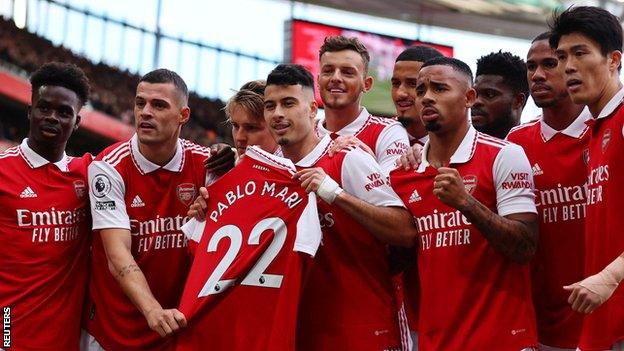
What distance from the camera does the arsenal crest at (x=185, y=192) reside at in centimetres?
613

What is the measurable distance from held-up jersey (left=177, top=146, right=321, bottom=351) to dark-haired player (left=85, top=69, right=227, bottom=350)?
18.6 inches

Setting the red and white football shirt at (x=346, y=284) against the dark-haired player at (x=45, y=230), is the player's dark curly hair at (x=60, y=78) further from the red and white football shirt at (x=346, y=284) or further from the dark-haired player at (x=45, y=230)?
the red and white football shirt at (x=346, y=284)

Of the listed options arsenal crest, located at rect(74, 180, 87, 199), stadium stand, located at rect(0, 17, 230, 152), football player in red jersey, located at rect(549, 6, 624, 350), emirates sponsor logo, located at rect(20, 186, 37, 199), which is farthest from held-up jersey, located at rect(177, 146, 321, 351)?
stadium stand, located at rect(0, 17, 230, 152)

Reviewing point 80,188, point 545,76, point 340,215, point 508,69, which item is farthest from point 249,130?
point 545,76

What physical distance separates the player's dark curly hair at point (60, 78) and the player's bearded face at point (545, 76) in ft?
9.32

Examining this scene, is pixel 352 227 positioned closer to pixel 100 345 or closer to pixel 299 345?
pixel 299 345

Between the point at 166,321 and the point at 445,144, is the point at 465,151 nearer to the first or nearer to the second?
the point at 445,144

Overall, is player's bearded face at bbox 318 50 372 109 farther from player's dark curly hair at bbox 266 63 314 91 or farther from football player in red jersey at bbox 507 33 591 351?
football player in red jersey at bbox 507 33 591 351

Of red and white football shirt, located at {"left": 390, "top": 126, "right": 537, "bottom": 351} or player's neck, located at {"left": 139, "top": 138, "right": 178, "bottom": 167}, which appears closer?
red and white football shirt, located at {"left": 390, "top": 126, "right": 537, "bottom": 351}

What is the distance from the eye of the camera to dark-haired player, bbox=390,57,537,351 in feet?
16.1

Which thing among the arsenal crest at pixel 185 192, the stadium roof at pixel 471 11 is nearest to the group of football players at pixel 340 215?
the arsenal crest at pixel 185 192

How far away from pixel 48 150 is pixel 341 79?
1911 millimetres

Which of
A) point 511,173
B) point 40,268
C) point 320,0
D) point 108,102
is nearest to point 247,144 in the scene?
point 40,268

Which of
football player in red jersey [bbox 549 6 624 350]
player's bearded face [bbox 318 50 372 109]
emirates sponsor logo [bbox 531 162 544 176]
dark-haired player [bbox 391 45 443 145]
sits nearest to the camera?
football player in red jersey [bbox 549 6 624 350]
